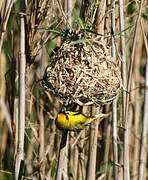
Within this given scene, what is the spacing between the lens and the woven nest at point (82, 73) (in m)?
1.85

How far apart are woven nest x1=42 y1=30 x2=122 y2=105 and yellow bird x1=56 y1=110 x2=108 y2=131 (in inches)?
3.3

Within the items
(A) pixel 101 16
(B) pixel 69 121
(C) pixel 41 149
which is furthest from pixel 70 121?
(C) pixel 41 149

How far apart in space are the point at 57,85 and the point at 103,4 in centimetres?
55

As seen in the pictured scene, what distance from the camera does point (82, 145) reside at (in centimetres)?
264

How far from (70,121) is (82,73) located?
265 mm

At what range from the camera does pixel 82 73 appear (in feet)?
6.06

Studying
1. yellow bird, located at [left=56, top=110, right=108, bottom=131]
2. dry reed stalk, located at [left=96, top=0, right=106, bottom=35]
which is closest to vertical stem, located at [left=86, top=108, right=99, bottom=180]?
yellow bird, located at [left=56, top=110, right=108, bottom=131]

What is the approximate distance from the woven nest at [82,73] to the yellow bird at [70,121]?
8cm

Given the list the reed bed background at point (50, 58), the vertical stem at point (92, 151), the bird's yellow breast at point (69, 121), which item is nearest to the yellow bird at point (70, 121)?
the bird's yellow breast at point (69, 121)

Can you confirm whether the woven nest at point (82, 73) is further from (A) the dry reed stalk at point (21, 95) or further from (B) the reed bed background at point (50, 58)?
(A) the dry reed stalk at point (21, 95)

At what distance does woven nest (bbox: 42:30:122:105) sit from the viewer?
1.85 m

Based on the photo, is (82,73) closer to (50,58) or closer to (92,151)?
(50,58)

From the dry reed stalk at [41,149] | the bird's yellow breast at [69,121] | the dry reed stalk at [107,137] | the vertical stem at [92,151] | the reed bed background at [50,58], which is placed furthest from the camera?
the dry reed stalk at [107,137]

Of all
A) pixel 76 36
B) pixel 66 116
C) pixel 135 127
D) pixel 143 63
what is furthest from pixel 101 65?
pixel 143 63
